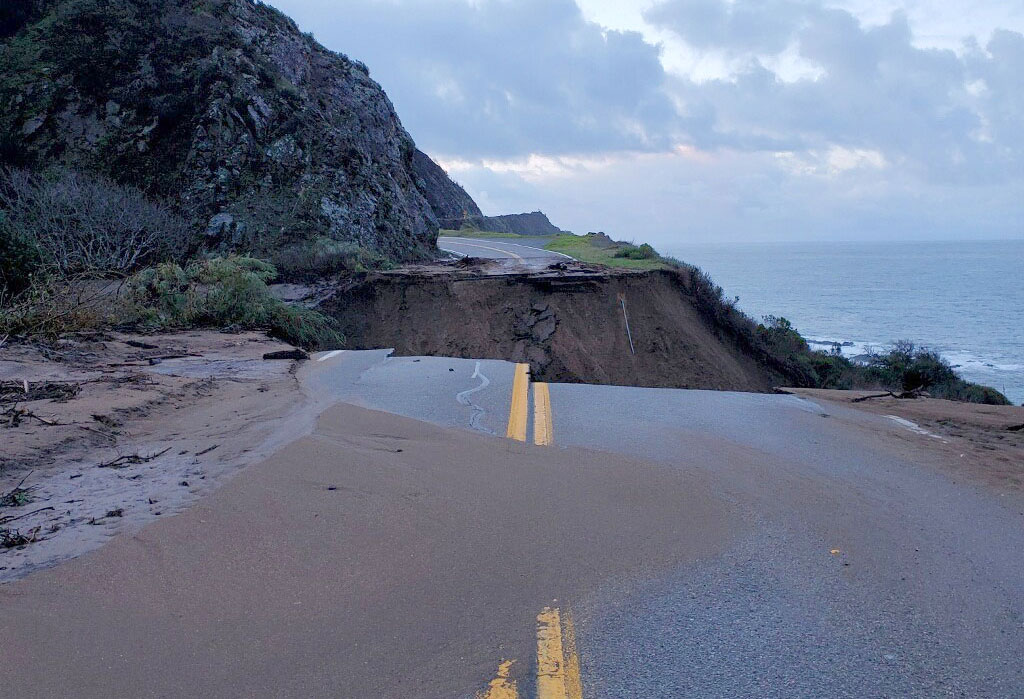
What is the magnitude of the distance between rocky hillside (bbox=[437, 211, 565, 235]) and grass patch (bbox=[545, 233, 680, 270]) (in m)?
20.0

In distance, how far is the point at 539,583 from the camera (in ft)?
13.4

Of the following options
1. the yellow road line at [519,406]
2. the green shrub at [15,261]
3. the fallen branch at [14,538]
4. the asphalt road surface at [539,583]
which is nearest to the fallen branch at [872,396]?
the asphalt road surface at [539,583]

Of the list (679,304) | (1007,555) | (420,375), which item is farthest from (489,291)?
(1007,555)

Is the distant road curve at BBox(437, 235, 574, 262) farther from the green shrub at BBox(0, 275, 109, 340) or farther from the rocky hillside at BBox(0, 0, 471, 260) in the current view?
the green shrub at BBox(0, 275, 109, 340)

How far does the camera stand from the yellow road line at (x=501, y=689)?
3.04m

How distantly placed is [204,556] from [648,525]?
256 cm

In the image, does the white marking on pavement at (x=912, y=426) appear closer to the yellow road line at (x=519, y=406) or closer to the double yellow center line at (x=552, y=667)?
the yellow road line at (x=519, y=406)

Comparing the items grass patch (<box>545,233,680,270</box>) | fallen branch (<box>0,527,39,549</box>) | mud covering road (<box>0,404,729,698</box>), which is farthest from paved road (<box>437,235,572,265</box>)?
fallen branch (<box>0,527,39,549</box>)

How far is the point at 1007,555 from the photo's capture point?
4.71m

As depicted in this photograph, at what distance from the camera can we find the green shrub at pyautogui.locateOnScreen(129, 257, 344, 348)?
14688 mm

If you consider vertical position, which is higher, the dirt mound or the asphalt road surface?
the dirt mound

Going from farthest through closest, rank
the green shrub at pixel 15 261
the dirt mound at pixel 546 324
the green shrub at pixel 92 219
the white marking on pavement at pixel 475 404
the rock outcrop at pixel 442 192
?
the rock outcrop at pixel 442 192 < the dirt mound at pixel 546 324 < the green shrub at pixel 92 219 < the green shrub at pixel 15 261 < the white marking on pavement at pixel 475 404

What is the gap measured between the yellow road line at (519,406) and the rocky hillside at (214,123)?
13.8 metres

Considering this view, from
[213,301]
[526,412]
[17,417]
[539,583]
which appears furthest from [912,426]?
[213,301]
